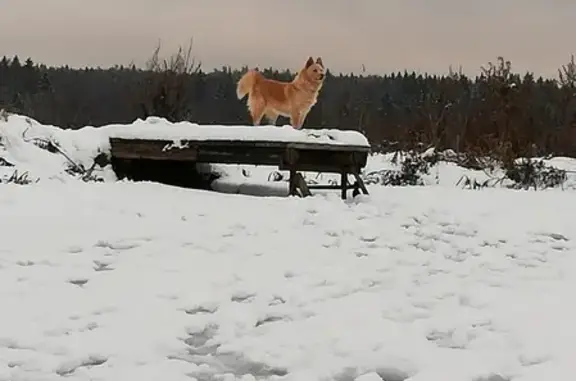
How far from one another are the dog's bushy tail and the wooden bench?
72.2 inches

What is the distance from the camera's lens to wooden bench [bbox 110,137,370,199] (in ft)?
26.2

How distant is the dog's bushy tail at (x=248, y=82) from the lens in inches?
384

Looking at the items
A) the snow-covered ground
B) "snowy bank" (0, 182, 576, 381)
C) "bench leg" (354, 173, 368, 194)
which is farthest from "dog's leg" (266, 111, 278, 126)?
"snowy bank" (0, 182, 576, 381)

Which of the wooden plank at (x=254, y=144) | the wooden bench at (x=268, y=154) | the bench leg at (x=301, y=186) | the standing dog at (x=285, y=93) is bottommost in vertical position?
the bench leg at (x=301, y=186)

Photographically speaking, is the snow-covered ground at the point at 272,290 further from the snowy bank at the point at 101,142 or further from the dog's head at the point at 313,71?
the dog's head at the point at 313,71

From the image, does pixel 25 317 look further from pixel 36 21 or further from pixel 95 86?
pixel 95 86

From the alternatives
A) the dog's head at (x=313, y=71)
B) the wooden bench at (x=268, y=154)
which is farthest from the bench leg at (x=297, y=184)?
the dog's head at (x=313, y=71)

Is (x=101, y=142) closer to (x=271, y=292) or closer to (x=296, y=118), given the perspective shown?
(x=296, y=118)

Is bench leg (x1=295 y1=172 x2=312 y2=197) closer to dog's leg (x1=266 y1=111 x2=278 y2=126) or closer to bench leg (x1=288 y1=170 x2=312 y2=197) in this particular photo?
bench leg (x1=288 y1=170 x2=312 y2=197)

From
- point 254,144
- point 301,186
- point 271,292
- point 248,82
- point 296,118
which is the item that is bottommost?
point 271,292

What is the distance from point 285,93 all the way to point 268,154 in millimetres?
1873

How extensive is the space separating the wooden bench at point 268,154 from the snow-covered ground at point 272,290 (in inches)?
39.1

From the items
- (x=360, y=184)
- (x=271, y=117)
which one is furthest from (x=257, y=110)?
(x=360, y=184)

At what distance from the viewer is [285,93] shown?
9.75 m
